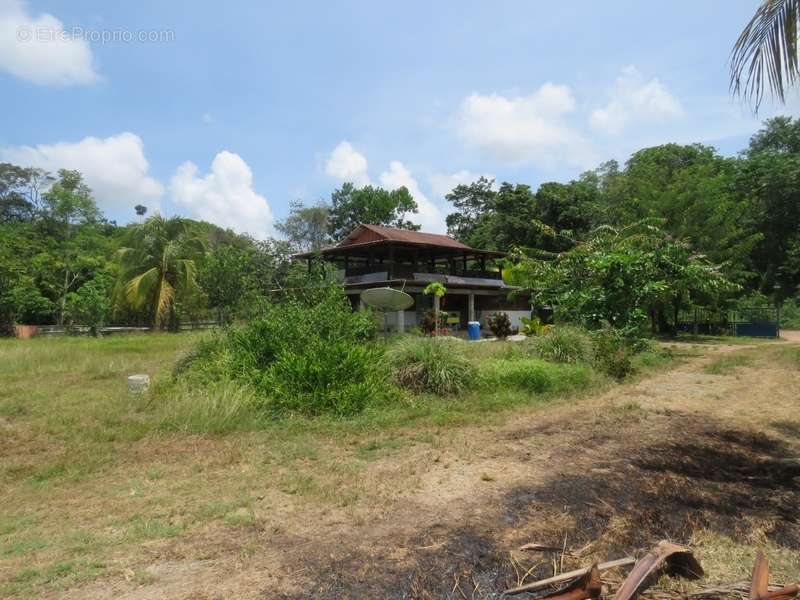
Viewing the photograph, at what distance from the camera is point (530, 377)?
9.29 meters

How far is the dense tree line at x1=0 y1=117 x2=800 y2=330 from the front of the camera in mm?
15969

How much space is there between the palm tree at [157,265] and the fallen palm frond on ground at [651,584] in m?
27.1

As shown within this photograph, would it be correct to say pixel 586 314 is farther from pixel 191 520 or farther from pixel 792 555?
pixel 191 520

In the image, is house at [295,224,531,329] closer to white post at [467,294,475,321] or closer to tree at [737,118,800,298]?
white post at [467,294,475,321]

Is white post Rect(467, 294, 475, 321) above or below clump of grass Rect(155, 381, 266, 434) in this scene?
above

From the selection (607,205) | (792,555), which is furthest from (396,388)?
(607,205)

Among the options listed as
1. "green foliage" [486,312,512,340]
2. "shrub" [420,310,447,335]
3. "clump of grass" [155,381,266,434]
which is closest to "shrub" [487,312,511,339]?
"green foliage" [486,312,512,340]

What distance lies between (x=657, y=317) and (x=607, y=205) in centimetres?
755

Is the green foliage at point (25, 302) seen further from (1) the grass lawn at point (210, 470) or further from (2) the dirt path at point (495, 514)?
(2) the dirt path at point (495, 514)

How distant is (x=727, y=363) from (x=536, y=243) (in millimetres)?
19542

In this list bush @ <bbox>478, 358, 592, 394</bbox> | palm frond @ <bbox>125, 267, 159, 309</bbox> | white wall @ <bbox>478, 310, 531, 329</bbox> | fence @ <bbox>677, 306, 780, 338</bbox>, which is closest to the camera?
bush @ <bbox>478, 358, 592, 394</bbox>

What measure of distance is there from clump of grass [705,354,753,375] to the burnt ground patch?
6.87 metres

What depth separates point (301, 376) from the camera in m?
7.78

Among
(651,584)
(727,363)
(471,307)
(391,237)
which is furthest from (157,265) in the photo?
(651,584)
